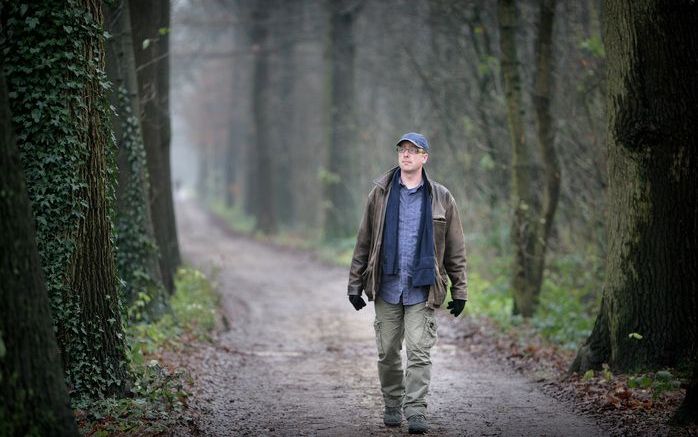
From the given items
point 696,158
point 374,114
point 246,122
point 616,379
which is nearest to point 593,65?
point 696,158

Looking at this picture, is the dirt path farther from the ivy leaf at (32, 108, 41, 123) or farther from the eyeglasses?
the ivy leaf at (32, 108, 41, 123)

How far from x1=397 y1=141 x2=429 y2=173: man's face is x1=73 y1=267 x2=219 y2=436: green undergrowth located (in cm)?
281

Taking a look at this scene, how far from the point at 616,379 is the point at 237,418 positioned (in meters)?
3.61

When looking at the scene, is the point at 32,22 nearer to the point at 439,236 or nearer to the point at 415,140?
the point at 415,140

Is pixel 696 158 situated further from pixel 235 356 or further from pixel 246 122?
pixel 246 122

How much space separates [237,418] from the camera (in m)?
7.32

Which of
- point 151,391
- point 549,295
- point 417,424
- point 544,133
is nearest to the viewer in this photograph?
point 417,424

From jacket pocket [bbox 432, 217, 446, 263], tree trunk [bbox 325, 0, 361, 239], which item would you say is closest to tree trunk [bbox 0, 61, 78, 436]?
jacket pocket [bbox 432, 217, 446, 263]

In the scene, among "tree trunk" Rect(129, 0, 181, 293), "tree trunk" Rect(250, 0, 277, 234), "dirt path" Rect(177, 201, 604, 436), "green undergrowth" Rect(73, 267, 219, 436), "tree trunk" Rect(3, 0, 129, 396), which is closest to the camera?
"green undergrowth" Rect(73, 267, 219, 436)

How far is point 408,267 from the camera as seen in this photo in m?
6.75

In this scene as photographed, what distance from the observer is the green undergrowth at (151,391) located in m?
6.27

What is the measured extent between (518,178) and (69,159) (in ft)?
24.3

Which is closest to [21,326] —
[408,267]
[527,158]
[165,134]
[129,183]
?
[408,267]

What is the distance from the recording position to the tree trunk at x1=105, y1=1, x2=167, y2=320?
10633 mm
